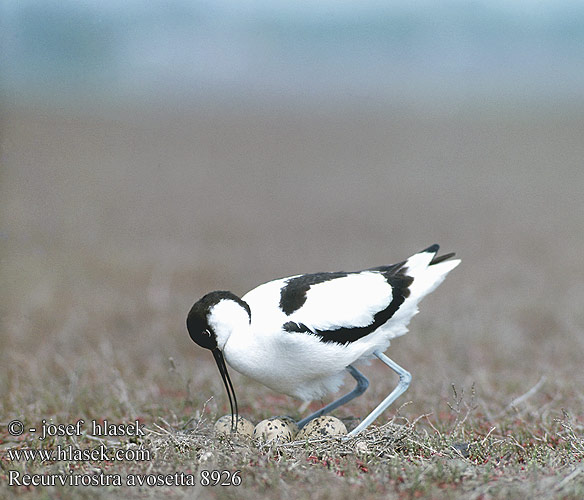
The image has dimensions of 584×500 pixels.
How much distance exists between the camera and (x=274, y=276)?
9.92m

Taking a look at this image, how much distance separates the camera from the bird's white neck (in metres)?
4.29

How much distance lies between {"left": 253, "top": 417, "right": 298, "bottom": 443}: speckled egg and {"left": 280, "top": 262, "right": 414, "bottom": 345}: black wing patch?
587mm

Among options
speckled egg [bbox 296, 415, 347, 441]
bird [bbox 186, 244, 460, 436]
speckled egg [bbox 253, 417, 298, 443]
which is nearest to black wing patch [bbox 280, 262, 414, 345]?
bird [bbox 186, 244, 460, 436]

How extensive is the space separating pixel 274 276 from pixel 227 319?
563 centimetres

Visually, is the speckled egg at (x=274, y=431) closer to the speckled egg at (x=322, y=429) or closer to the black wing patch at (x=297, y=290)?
the speckled egg at (x=322, y=429)

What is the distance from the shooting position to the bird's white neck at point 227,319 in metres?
4.29

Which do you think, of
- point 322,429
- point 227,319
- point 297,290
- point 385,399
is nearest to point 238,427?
point 322,429

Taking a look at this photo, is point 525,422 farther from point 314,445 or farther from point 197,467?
point 197,467

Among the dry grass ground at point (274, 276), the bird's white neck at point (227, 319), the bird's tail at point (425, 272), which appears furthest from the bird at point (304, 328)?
the dry grass ground at point (274, 276)

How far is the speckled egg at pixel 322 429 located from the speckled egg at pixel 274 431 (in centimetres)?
8

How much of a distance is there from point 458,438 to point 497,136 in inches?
874

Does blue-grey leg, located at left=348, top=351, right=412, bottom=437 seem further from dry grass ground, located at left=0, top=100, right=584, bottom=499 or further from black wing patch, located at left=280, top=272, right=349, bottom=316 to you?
black wing patch, located at left=280, top=272, right=349, bottom=316

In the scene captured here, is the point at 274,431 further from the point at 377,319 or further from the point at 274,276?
the point at 274,276

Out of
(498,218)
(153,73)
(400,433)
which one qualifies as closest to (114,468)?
(400,433)
